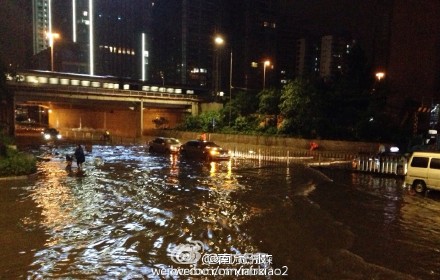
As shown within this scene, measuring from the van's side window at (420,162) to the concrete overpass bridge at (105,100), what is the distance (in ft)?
128

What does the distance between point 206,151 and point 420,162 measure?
634 inches

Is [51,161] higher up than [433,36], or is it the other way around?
[433,36]

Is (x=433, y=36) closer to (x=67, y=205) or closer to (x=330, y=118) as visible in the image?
(x=330, y=118)

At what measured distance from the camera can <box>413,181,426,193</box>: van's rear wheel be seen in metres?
16.7

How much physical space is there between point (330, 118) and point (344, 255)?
1213 inches

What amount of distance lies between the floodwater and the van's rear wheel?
31 centimetres

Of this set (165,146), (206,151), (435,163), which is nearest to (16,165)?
(206,151)

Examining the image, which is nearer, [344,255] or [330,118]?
[344,255]

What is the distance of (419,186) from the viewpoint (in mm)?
16844

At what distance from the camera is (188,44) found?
470 ft

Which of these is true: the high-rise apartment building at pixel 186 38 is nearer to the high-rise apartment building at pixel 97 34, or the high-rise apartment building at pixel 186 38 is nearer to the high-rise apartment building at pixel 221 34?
the high-rise apartment building at pixel 221 34

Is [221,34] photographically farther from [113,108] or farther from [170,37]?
[113,108]

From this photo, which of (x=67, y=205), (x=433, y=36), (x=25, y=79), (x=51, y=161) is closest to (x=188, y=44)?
(x=25, y=79)

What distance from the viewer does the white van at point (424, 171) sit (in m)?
16.2
